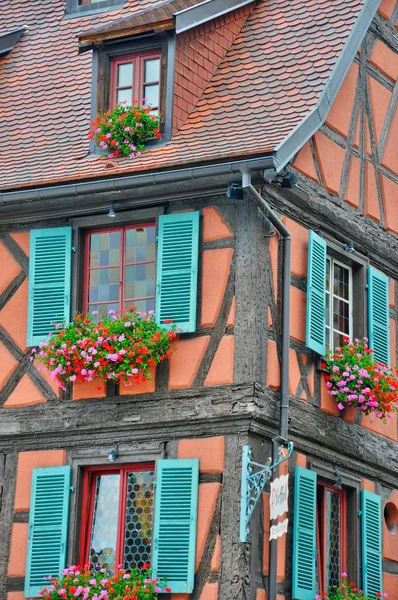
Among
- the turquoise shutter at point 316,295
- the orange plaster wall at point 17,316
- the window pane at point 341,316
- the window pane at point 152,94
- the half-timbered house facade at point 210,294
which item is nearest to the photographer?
the half-timbered house facade at point 210,294

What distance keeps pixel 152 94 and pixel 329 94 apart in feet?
6.20

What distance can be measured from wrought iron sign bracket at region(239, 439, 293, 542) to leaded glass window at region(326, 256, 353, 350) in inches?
88.2

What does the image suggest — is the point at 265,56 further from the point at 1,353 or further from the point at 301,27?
the point at 1,353

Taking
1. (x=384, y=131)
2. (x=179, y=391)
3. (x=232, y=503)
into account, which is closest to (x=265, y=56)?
(x=384, y=131)

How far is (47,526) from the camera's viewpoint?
15.4 m

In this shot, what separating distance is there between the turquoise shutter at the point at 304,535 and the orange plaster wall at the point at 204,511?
102cm

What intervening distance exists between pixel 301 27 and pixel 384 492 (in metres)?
5.27

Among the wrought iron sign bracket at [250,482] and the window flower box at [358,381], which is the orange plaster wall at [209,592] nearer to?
the wrought iron sign bracket at [250,482]

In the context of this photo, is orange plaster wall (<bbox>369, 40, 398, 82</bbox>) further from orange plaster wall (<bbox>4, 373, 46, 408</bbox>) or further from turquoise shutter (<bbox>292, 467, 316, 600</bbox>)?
orange plaster wall (<bbox>4, 373, 46, 408</bbox>)

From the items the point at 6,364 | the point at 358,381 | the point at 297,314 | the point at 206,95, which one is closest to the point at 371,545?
the point at 358,381

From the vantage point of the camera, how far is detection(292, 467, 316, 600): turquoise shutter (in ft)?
49.6

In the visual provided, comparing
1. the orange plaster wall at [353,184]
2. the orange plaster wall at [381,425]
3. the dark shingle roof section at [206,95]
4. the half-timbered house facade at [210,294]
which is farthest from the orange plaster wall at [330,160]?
the orange plaster wall at [381,425]

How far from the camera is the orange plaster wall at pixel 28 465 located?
15.7 metres

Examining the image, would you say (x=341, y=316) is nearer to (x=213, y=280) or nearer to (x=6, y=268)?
(x=213, y=280)
